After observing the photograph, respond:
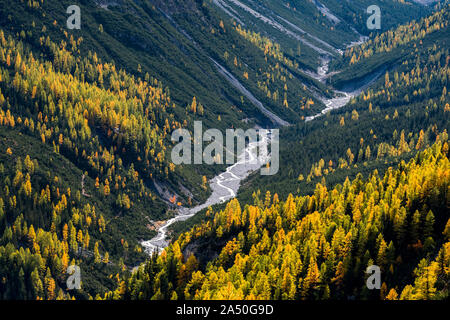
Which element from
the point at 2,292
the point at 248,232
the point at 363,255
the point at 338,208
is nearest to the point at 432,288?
the point at 363,255

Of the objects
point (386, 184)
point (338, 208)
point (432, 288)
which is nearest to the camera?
point (432, 288)

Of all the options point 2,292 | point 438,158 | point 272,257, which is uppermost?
point 438,158

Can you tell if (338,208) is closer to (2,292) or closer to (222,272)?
(222,272)

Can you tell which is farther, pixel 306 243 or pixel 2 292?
pixel 2 292
